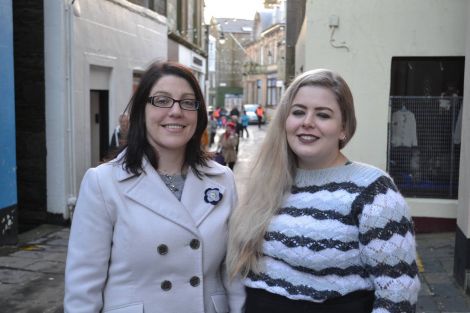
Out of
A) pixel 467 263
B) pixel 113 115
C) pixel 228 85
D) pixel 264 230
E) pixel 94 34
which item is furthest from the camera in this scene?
pixel 228 85

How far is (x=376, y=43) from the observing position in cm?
851

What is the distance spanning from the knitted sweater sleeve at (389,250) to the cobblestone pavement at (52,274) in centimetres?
206

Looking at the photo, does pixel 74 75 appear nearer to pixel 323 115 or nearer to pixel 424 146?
pixel 424 146

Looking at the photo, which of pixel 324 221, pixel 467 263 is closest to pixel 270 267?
pixel 324 221

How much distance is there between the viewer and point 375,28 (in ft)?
27.9

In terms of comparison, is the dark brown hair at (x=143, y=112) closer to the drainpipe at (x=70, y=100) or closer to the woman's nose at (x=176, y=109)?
the woman's nose at (x=176, y=109)

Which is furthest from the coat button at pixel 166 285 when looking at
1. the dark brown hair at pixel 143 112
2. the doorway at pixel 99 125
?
the doorway at pixel 99 125

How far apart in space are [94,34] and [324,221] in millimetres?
8748

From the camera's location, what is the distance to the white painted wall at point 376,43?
833 cm

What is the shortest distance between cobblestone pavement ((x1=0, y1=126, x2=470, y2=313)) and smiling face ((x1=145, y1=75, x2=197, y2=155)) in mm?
1700

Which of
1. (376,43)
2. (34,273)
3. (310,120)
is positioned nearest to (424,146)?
(376,43)

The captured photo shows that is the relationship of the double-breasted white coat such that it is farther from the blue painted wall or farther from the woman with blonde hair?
the blue painted wall

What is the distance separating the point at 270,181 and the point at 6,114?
18.2 ft

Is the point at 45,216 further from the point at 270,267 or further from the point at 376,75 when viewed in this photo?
the point at 270,267
